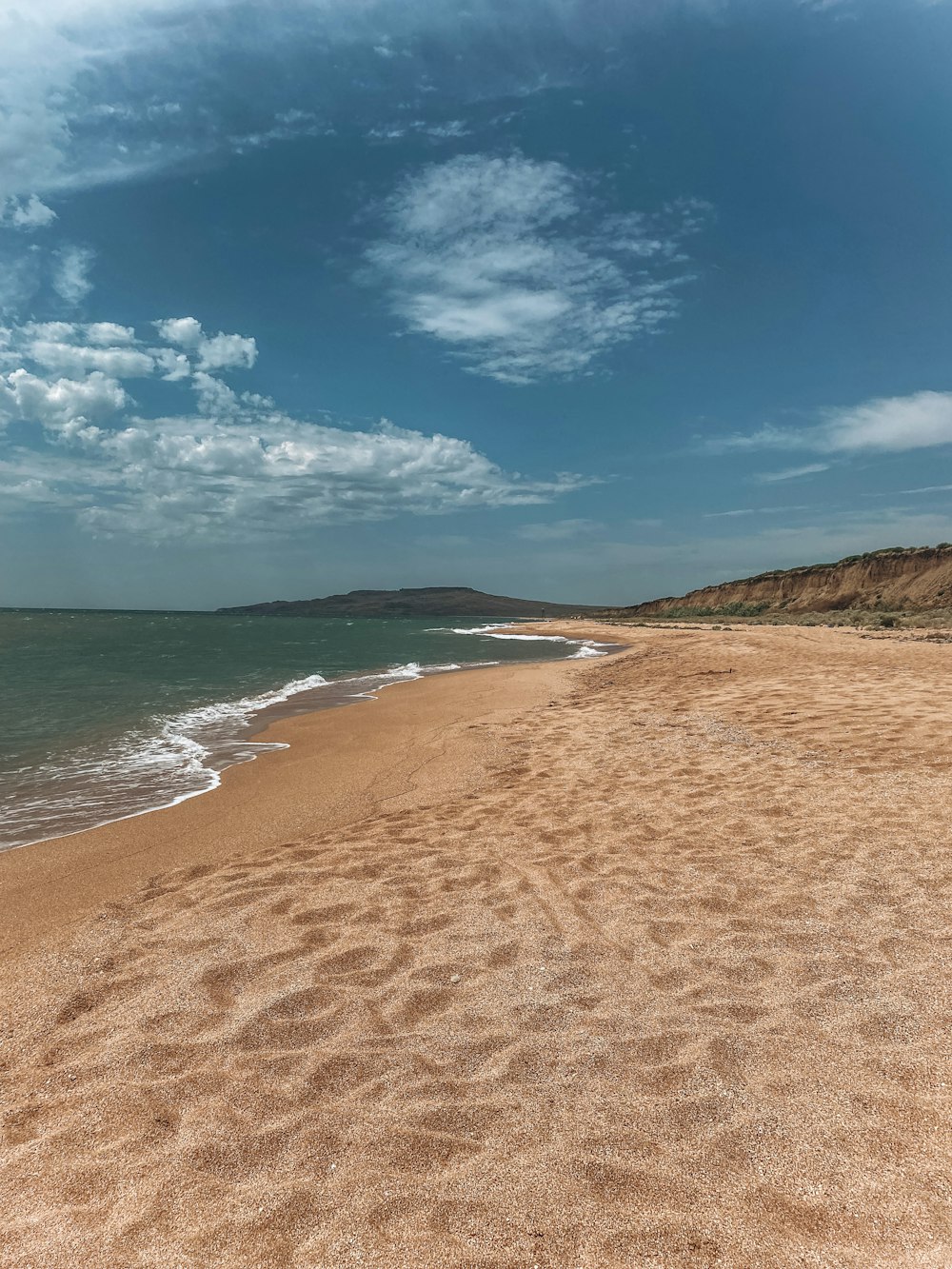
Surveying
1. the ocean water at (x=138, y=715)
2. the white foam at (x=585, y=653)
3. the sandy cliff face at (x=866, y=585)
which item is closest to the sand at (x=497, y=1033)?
the ocean water at (x=138, y=715)

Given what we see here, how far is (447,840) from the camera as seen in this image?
585 centimetres

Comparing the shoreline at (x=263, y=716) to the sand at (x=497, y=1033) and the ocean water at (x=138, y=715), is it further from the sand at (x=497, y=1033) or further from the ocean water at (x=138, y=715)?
the sand at (x=497, y=1033)

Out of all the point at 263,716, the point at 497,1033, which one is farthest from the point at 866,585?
the point at 497,1033

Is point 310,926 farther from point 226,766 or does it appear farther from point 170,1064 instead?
point 226,766

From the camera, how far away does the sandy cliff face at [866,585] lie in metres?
48.4

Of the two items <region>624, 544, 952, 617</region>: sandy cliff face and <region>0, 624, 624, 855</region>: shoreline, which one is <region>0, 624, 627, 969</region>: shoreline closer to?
<region>0, 624, 624, 855</region>: shoreline

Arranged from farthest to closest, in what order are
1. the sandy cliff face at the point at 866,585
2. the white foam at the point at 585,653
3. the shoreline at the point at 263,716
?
the sandy cliff face at the point at 866,585 → the white foam at the point at 585,653 → the shoreline at the point at 263,716

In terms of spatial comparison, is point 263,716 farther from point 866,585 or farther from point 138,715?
point 866,585

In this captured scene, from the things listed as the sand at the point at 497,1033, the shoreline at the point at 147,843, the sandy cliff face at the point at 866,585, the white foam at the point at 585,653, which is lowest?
the shoreline at the point at 147,843

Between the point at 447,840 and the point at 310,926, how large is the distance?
1786 millimetres

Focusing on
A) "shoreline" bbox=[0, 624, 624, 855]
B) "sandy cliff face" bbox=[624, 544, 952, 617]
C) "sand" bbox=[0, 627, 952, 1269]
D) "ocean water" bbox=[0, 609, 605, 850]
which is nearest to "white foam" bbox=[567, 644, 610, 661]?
"ocean water" bbox=[0, 609, 605, 850]

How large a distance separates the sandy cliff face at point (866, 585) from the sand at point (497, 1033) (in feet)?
166

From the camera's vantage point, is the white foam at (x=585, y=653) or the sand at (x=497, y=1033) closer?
the sand at (x=497, y=1033)

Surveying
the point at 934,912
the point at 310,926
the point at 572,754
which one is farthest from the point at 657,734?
the point at 310,926
